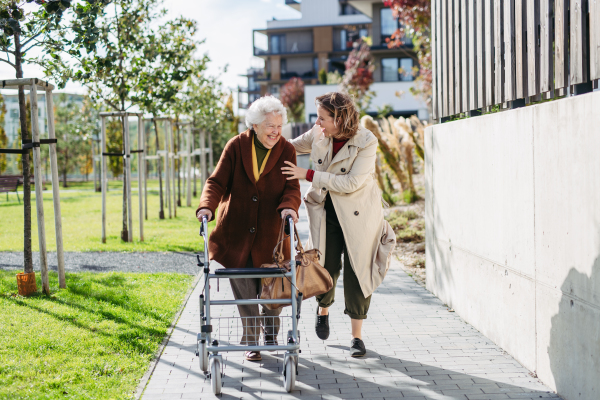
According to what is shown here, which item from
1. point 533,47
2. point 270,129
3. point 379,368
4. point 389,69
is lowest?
point 379,368

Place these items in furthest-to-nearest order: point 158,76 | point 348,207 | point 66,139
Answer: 1. point 66,139
2. point 158,76
3. point 348,207

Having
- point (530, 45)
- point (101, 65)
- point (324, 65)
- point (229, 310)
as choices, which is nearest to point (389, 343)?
point (229, 310)

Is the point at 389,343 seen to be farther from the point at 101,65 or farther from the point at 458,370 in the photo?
the point at 101,65

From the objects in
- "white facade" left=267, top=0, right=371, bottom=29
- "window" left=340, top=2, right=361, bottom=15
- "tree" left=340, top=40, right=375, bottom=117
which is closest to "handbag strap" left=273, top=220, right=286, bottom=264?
"tree" left=340, top=40, right=375, bottom=117

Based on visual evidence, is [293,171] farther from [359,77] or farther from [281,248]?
[359,77]

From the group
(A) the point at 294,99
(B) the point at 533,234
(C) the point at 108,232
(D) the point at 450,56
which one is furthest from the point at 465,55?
(A) the point at 294,99

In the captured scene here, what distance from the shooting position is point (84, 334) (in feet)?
17.1

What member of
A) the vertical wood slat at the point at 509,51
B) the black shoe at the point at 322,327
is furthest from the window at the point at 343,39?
the black shoe at the point at 322,327

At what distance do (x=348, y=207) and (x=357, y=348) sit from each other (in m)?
1.08

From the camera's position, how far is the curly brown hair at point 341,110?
15.2ft

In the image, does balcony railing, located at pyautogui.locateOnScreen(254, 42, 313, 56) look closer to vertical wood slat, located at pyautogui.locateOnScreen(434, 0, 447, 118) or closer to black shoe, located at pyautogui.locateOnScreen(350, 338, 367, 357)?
vertical wood slat, located at pyautogui.locateOnScreen(434, 0, 447, 118)

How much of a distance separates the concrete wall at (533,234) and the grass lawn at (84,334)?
2.68 meters

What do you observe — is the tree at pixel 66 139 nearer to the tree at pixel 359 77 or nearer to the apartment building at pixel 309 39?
the tree at pixel 359 77

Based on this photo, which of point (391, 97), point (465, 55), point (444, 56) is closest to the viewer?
point (465, 55)
